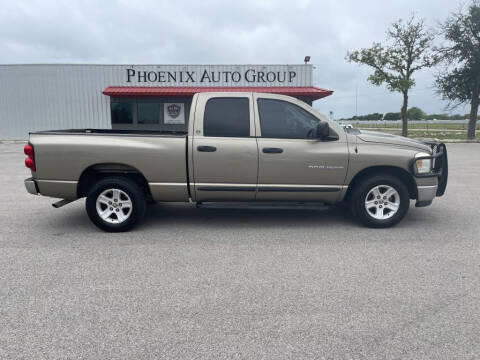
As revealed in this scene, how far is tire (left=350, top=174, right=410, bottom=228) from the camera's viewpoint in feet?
17.4

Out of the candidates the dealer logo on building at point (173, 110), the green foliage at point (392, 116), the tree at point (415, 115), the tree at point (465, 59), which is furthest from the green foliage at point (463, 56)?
the tree at point (415, 115)

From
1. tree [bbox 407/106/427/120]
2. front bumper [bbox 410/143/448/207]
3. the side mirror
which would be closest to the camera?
the side mirror

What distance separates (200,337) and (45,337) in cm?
112

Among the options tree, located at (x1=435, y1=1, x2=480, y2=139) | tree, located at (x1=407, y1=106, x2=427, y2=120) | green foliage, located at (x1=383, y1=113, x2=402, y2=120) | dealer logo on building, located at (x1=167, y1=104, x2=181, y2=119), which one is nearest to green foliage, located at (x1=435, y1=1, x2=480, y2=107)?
tree, located at (x1=435, y1=1, x2=480, y2=139)

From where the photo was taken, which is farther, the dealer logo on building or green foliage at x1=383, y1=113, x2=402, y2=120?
green foliage at x1=383, y1=113, x2=402, y2=120

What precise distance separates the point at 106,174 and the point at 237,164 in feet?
6.32

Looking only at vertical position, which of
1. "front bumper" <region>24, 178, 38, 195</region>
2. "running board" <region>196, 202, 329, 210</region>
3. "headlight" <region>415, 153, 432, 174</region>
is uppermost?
"headlight" <region>415, 153, 432, 174</region>

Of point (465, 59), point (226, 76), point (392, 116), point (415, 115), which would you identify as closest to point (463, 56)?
point (465, 59)

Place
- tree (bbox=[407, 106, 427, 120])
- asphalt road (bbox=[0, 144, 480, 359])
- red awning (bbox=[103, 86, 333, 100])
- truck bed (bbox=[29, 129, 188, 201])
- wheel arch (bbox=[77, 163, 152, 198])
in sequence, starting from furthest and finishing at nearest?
tree (bbox=[407, 106, 427, 120])
red awning (bbox=[103, 86, 333, 100])
wheel arch (bbox=[77, 163, 152, 198])
truck bed (bbox=[29, 129, 188, 201])
asphalt road (bbox=[0, 144, 480, 359])

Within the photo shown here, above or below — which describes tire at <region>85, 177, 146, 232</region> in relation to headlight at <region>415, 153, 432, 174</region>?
below

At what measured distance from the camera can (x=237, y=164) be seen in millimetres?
5180

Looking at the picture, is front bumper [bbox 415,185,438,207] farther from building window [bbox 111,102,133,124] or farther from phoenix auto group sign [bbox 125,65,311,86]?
building window [bbox 111,102,133,124]

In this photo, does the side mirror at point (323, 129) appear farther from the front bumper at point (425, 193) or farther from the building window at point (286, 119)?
the front bumper at point (425, 193)

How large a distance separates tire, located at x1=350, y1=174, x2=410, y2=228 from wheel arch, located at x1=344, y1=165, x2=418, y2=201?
2.5 inches
